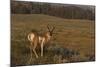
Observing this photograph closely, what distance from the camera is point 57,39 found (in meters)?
2.15

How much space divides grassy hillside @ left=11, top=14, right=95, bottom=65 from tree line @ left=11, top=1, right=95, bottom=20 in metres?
0.04

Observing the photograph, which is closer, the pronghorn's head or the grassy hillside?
the grassy hillside

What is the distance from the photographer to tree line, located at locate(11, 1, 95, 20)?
79.0 inches

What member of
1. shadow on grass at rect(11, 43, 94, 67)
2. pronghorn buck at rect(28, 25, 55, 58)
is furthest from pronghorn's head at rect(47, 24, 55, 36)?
shadow on grass at rect(11, 43, 94, 67)

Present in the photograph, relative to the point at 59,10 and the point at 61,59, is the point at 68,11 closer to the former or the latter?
the point at 59,10

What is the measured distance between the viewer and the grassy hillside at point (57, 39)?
200 cm

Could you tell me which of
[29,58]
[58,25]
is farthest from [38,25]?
[29,58]

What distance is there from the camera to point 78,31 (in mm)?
2242

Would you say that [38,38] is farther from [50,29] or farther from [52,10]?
[52,10]

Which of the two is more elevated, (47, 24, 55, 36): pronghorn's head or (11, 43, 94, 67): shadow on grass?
(47, 24, 55, 36): pronghorn's head

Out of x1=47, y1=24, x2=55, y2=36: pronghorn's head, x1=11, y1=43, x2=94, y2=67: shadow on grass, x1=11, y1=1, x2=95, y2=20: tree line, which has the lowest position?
x1=11, y1=43, x2=94, y2=67: shadow on grass

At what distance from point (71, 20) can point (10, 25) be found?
2.32ft

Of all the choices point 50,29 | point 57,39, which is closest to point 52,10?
point 50,29

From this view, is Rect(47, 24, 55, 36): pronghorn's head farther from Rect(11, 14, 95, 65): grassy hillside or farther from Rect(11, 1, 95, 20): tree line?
Rect(11, 1, 95, 20): tree line
